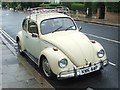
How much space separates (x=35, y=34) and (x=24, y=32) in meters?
1.48

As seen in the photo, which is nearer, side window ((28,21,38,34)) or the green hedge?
side window ((28,21,38,34))

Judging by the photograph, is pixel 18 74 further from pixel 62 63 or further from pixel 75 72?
pixel 75 72

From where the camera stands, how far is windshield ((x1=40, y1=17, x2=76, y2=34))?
799cm

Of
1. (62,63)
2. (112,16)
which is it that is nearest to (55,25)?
(62,63)

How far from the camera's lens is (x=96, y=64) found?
6.79 meters

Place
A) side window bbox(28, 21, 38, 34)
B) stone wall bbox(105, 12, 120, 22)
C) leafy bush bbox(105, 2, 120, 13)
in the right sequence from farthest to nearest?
stone wall bbox(105, 12, 120, 22) → leafy bush bbox(105, 2, 120, 13) → side window bbox(28, 21, 38, 34)

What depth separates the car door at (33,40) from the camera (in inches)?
316

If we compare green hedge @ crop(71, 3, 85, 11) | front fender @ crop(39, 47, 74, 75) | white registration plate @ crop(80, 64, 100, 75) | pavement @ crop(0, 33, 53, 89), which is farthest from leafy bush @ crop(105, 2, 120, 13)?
front fender @ crop(39, 47, 74, 75)

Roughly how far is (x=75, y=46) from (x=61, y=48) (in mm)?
371

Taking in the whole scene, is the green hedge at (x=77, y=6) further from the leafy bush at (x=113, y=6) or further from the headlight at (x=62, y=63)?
the headlight at (x=62, y=63)

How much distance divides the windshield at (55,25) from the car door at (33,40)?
0.26 metres

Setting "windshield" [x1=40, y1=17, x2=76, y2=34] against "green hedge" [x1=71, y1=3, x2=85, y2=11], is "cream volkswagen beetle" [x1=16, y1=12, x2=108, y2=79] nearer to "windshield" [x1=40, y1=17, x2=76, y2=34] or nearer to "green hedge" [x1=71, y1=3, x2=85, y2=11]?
"windshield" [x1=40, y1=17, x2=76, y2=34]

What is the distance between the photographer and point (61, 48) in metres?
6.89

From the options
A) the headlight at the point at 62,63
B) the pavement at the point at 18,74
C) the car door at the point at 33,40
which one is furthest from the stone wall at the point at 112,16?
the headlight at the point at 62,63
